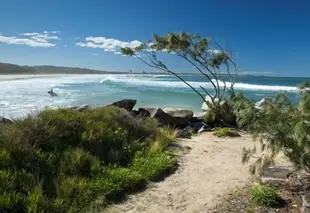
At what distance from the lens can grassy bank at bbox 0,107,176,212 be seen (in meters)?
4.70

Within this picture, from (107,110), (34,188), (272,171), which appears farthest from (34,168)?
(272,171)

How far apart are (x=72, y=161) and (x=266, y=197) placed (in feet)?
11.3

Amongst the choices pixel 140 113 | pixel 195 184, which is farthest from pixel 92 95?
pixel 195 184

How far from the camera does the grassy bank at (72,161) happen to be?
4.70 meters

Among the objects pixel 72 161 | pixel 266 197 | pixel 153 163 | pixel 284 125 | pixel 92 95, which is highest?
pixel 284 125

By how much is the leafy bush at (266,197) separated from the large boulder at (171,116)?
837cm

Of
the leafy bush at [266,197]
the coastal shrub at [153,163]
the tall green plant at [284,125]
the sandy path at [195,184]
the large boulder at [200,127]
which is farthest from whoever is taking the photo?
the large boulder at [200,127]

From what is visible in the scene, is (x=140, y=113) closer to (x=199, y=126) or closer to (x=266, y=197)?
(x=199, y=126)

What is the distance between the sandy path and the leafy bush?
0.69 metres

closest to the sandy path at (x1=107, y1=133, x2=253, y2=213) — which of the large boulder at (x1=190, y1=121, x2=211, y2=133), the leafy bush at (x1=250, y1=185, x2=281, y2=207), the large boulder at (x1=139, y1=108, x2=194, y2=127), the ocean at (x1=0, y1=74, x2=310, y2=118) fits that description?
the leafy bush at (x1=250, y1=185, x2=281, y2=207)

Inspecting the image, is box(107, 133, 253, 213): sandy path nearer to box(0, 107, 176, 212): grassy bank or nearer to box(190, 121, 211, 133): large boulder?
box(0, 107, 176, 212): grassy bank

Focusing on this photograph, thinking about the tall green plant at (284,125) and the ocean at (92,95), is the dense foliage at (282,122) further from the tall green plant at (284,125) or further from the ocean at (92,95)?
the ocean at (92,95)

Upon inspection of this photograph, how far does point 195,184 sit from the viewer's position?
20.1ft

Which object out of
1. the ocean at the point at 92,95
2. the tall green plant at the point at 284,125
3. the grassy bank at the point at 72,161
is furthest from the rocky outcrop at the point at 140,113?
the tall green plant at the point at 284,125
